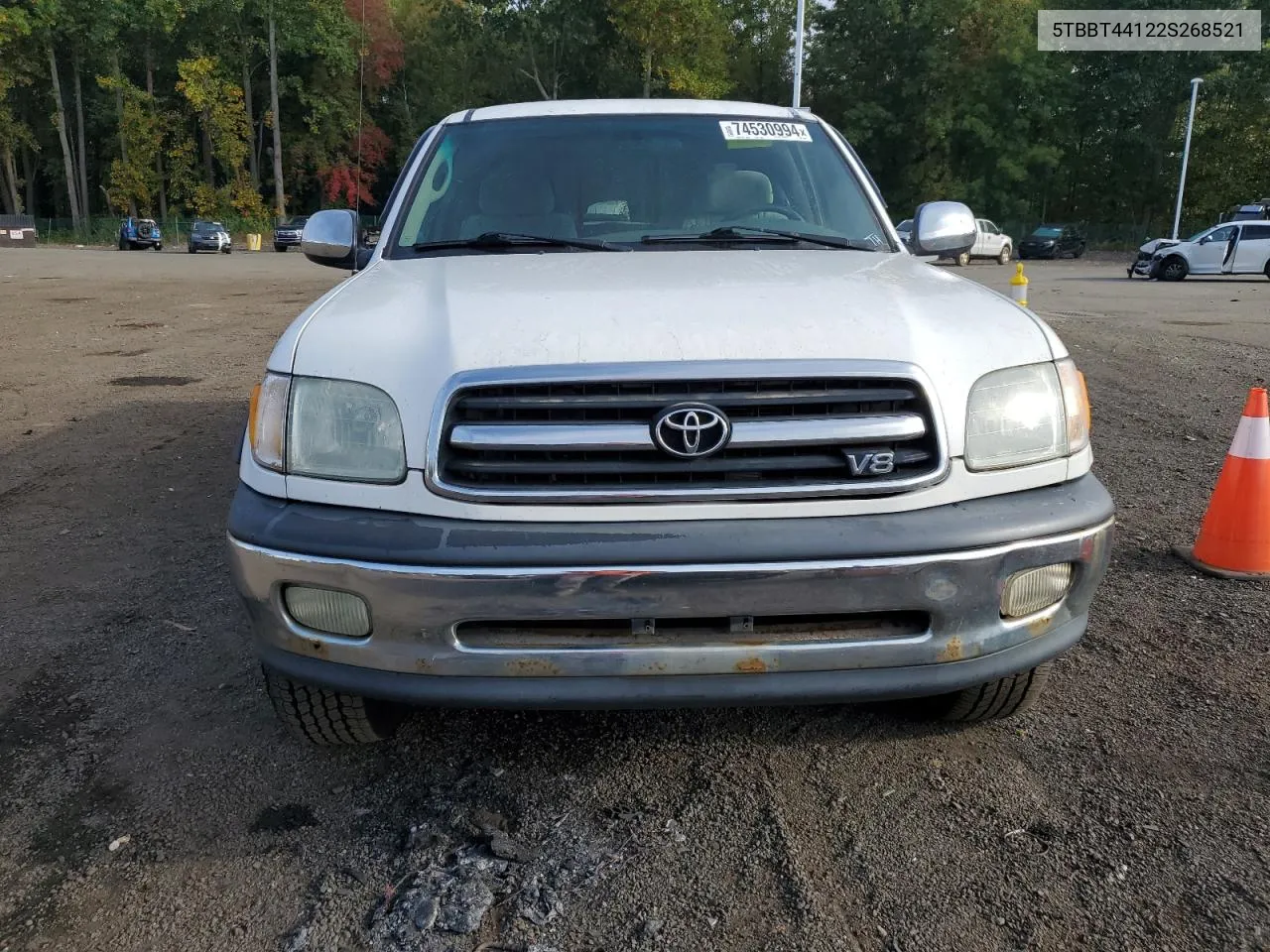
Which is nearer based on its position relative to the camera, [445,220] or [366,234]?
[445,220]

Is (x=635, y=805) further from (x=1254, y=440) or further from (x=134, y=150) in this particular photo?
(x=134, y=150)

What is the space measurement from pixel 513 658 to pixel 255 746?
3.57ft

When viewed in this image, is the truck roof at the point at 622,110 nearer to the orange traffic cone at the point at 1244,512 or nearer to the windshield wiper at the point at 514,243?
the windshield wiper at the point at 514,243

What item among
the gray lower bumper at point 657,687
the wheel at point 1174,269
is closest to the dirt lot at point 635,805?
the gray lower bumper at point 657,687

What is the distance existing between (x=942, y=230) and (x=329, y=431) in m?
2.57

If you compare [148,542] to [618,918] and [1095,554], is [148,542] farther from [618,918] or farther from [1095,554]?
[1095,554]

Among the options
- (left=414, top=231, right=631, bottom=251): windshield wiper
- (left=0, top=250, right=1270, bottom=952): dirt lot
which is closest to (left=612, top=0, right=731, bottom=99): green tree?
(left=414, top=231, right=631, bottom=251): windshield wiper

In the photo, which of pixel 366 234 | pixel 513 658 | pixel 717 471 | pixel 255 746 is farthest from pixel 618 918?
pixel 366 234

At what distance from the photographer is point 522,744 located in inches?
109

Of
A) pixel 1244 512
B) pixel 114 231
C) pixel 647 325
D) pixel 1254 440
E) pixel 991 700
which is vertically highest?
pixel 647 325

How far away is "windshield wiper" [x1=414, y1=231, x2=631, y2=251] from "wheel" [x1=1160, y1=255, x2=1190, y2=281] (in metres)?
26.0

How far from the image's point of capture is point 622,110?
12.8ft

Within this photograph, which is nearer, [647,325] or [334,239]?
[647,325]

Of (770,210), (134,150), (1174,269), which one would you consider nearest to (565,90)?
(134,150)
